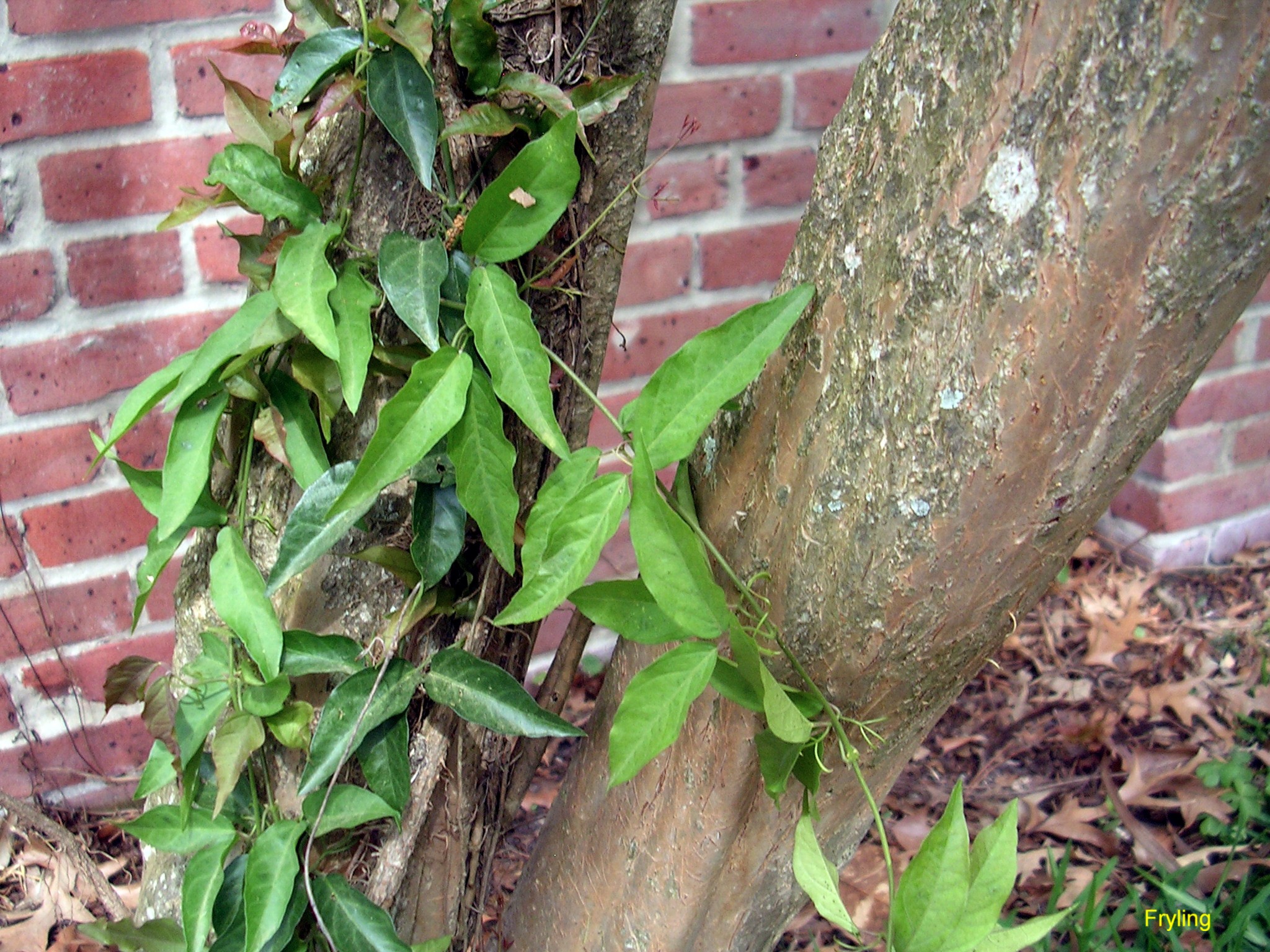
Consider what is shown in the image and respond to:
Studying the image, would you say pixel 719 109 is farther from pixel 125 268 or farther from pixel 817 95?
pixel 125 268

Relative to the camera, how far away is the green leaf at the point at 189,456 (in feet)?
2.17

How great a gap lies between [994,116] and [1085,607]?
168 cm

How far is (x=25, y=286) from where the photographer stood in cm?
114

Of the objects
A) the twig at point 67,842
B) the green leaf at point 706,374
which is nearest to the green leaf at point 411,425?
the green leaf at point 706,374

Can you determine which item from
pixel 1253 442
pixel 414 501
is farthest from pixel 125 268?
pixel 1253 442

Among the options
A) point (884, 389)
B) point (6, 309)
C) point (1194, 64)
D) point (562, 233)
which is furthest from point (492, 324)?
point (6, 309)

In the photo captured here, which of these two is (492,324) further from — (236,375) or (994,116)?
(994,116)

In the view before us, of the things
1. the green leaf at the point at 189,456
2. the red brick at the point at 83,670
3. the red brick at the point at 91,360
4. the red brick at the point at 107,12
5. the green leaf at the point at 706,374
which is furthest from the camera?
the red brick at the point at 83,670

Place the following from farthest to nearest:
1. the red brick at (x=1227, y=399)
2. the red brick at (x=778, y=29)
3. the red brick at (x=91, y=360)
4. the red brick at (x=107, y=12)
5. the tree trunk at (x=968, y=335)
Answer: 1. the red brick at (x=1227, y=399)
2. the red brick at (x=778, y=29)
3. the red brick at (x=91, y=360)
4. the red brick at (x=107, y=12)
5. the tree trunk at (x=968, y=335)

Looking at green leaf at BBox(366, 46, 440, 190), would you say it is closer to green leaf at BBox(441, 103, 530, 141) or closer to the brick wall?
green leaf at BBox(441, 103, 530, 141)

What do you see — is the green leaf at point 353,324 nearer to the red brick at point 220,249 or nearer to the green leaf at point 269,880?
the green leaf at point 269,880

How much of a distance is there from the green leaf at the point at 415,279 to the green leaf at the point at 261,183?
64 mm

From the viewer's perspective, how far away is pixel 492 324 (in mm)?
599

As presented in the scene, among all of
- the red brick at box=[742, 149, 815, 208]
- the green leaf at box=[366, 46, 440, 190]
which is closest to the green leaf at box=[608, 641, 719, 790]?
the green leaf at box=[366, 46, 440, 190]
